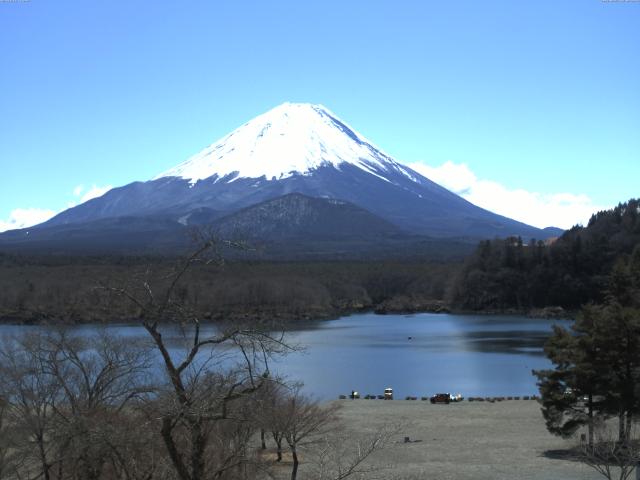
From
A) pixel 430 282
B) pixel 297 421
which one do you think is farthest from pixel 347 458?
A: pixel 430 282

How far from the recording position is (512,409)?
25.9 metres

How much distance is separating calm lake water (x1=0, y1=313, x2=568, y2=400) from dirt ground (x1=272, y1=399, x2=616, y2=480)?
3.26 metres

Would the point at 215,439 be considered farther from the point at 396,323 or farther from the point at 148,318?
the point at 396,323

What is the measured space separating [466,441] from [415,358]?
73.6 ft

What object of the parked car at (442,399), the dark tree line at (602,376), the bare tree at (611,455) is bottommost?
the parked car at (442,399)

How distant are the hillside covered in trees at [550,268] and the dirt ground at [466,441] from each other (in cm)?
5282

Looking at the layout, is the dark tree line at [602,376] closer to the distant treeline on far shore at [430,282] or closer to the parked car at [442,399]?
the parked car at [442,399]

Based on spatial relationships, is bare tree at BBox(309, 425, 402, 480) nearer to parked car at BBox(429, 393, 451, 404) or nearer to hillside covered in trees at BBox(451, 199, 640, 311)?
parked car at BBox(429, 393, 451, 404)

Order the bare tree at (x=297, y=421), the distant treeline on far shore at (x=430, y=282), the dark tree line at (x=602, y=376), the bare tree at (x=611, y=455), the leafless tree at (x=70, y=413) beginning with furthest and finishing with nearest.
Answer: the distant treeline on far shore at (x=430, y=282) < the dark tree line at (x=602, y=376) < the bare tree at (x=297, y=421) < the bare tree at (x=611, y=455) < the leafless tree at (x=70, y=413)

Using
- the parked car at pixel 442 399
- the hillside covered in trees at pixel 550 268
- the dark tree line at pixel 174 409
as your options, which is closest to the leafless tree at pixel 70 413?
the dark tree line at pixel 174 409

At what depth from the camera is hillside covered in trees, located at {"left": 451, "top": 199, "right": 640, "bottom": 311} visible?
7819 cm

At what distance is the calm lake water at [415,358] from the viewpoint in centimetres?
3262

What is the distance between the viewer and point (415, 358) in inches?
1681

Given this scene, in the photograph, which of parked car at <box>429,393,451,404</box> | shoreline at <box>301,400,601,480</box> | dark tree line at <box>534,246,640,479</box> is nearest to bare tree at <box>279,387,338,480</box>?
shoreline at <box>301,400,601,480</box>
